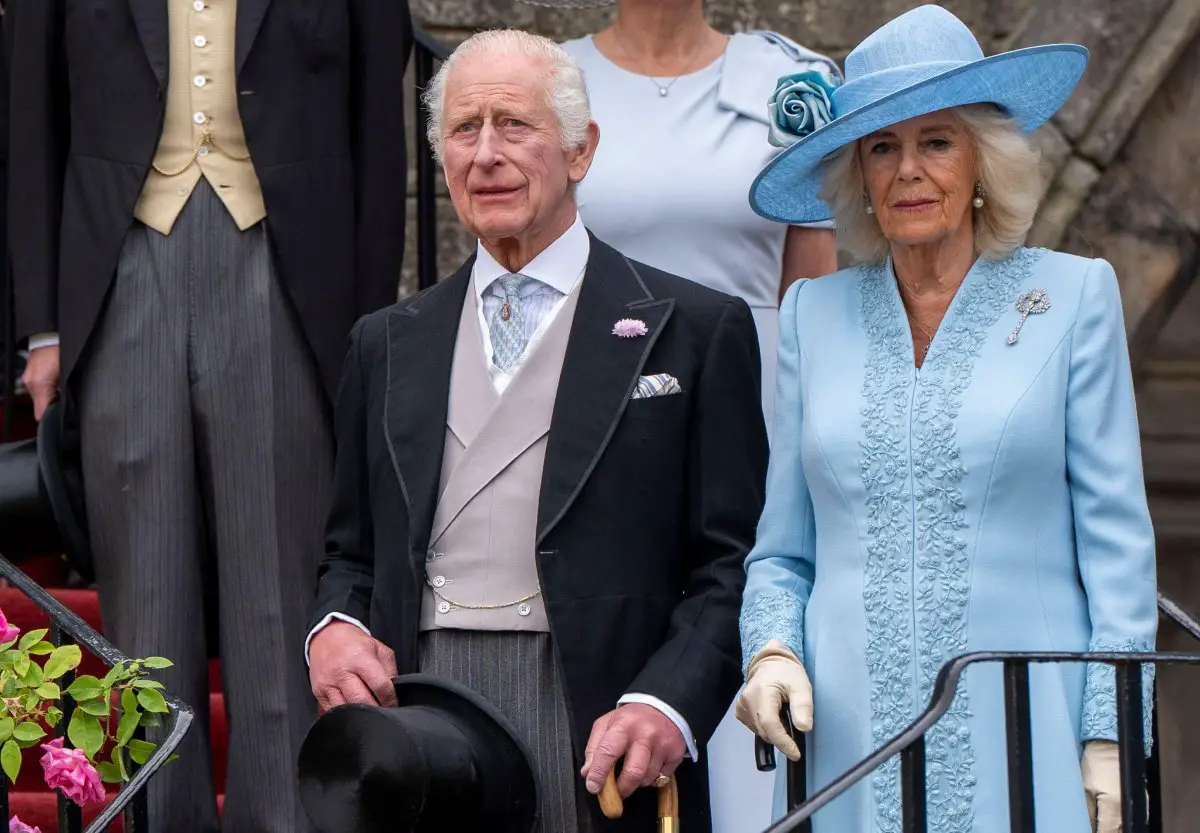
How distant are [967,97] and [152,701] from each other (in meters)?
1.63

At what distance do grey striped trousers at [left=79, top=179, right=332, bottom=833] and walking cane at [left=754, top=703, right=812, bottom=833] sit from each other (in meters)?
1.33

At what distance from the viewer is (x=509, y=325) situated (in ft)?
11.5

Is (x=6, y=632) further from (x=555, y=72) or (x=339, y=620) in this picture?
(x=555, y=72)

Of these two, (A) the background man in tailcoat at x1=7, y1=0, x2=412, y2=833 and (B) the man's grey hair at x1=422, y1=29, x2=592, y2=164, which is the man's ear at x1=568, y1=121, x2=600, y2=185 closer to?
(B) the man's grey hair at x1=422, y1=29, x2=592, y2=164

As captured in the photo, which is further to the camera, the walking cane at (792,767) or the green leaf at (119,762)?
the green leaf at (119,762)

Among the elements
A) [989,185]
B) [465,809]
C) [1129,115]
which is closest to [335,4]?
[989,185]

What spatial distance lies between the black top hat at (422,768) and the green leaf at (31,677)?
585mm

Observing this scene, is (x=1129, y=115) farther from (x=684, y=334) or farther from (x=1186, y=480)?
(x=684, y=334)

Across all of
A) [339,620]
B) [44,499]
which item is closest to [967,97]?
[339,620]

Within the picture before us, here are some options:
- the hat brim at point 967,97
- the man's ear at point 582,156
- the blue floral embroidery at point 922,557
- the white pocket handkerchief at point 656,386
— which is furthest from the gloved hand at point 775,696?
the man's ear at point 582,156

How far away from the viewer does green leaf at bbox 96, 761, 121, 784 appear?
148 inches

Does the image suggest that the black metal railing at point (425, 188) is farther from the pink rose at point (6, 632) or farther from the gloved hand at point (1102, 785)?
the gloved hand at point (1102, 785)

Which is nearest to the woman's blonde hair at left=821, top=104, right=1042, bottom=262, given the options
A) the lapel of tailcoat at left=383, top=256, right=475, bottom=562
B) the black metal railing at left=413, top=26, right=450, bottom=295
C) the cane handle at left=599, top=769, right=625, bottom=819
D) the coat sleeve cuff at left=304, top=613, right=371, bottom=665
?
the lapel of tailcoat at left=383, top=256, right=475, bottom=562

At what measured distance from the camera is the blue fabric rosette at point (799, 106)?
11.1 ft
